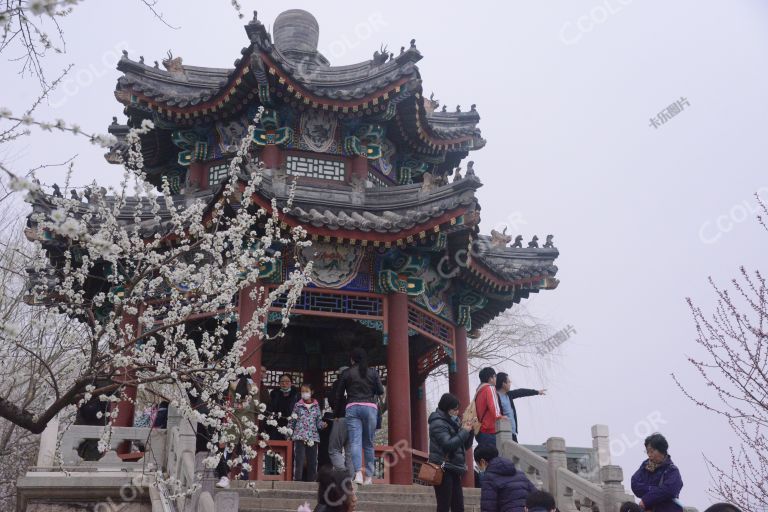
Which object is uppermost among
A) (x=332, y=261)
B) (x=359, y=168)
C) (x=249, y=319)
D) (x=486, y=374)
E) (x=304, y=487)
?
(x=359, y=168)

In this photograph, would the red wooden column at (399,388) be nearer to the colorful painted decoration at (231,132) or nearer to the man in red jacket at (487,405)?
the man in red jacket at (487,405)

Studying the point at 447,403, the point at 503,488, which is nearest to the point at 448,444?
the point at 447,403

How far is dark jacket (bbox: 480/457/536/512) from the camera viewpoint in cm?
768

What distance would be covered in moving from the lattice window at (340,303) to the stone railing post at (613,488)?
4.86 m

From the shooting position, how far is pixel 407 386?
1227 cm

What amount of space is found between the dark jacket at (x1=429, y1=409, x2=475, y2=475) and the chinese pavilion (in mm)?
3227

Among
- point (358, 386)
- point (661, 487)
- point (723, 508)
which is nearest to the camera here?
point (723, 508)

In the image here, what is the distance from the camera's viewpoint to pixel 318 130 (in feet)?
47.3

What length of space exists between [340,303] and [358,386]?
279 centimetres

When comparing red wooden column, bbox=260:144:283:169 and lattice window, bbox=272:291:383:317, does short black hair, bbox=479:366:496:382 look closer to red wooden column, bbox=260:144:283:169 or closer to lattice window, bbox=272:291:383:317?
lattice window, bbox=272:291:383:317

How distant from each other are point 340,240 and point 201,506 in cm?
538

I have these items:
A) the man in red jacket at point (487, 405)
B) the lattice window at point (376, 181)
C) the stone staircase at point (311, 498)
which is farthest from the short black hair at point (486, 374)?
the lattice window at point (376, 181)

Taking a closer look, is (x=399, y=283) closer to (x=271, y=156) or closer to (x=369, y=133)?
(x=369, y=133)

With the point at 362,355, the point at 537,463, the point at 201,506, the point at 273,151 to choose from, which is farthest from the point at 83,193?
the point at 537,463
